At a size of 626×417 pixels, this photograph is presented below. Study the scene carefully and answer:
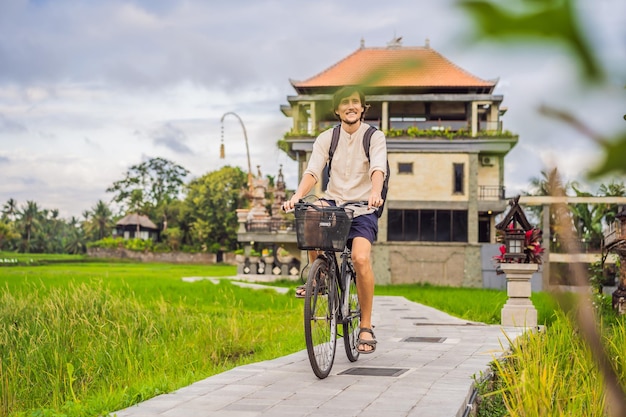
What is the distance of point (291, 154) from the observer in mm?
33094

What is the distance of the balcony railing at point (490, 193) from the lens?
103 ft

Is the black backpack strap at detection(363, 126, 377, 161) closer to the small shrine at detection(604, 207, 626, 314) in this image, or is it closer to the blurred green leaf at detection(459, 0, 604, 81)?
the blurred green leaf at detection(459, 0, 604, 81)

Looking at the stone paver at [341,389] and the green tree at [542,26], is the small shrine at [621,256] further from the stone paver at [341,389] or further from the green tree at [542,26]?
the green tree at [542,26]

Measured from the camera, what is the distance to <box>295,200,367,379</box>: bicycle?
14.7ft

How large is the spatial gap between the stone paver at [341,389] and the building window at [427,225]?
2487cm

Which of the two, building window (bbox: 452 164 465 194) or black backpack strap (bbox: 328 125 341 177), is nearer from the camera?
black backpack strap (bbox: 328 125 341 177)

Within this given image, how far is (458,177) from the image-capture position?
102 ft

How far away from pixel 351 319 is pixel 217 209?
190 ft

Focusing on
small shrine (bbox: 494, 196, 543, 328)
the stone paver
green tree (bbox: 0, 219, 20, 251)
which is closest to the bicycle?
the stone paver

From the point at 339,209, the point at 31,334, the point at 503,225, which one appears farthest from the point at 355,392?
the point at 503,225

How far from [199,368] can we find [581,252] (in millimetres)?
6260

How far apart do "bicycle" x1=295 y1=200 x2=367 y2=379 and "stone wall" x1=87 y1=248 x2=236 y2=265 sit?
5767 centimetres

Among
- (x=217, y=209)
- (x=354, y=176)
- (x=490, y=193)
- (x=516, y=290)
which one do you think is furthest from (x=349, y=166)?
(x=217, y=209)

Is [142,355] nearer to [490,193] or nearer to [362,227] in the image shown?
[362,227]
